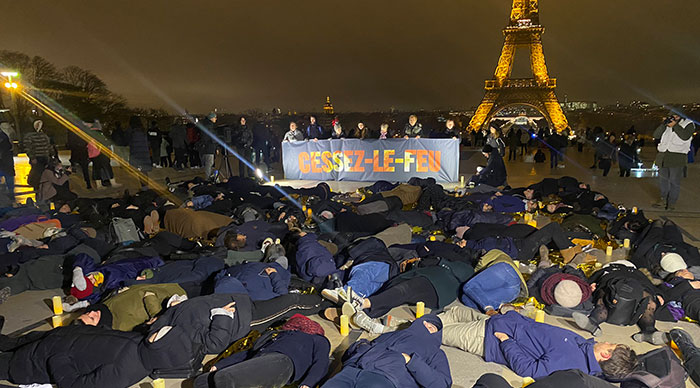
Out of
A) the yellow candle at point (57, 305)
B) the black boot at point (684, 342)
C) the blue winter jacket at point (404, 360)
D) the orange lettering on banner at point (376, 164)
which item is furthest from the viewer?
the orange lettering on banner at point (376, 164)

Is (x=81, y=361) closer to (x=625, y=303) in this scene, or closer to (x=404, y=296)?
(x=404, y=296)

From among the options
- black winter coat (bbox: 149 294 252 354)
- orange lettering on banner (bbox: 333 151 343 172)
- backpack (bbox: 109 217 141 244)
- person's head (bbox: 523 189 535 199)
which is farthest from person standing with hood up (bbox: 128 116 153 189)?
black winter coat (bbox: 149 294 252 354)

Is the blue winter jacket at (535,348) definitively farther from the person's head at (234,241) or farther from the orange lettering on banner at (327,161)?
the orange lettering on banner at (327,161)

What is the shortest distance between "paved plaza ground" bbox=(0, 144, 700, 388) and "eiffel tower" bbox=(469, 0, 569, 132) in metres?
24.3

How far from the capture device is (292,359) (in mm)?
3416

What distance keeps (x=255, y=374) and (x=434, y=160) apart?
9.64 metres

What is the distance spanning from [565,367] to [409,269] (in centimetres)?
228

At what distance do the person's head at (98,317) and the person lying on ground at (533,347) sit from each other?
3.07m

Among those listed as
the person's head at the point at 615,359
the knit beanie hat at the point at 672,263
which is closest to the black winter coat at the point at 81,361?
the person's head at the point at 615,359

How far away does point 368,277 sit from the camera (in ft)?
16.7

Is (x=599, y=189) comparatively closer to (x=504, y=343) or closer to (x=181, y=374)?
(x=504, y=343)

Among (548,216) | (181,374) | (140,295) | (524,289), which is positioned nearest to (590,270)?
(524,289)

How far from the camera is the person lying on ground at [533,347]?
136 inches

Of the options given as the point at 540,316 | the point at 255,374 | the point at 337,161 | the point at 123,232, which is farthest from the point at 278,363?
the point at 337,161
